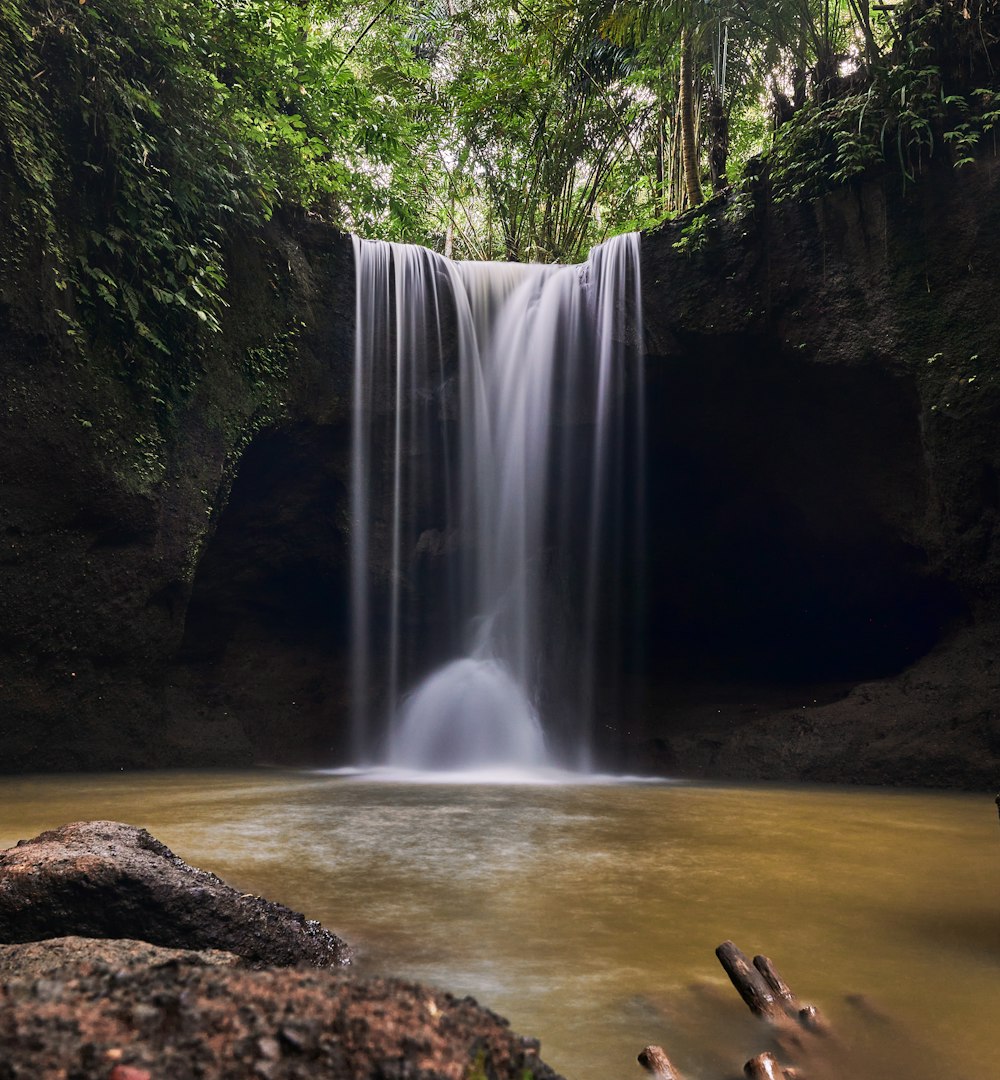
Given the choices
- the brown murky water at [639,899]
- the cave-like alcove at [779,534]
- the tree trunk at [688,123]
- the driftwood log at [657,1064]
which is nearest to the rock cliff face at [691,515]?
the cave-like alcove at [779,534]

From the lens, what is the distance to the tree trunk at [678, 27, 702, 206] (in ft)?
40.0

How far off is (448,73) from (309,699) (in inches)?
543

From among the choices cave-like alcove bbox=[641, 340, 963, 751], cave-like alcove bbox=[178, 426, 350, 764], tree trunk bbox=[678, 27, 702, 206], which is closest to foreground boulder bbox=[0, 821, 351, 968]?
cave-like alcove bbox=[178, 426, 350, 764]

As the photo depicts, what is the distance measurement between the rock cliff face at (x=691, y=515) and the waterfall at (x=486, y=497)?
0.41 metres

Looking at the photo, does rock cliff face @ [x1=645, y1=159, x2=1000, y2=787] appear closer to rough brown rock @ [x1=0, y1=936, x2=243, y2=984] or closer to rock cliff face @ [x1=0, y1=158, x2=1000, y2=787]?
rock cliff face @ [x1=0, y1=158, x2=1000, y2=787]

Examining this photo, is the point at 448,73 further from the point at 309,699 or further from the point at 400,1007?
the point at 400,1007

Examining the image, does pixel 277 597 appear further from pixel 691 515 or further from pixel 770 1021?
pixel 770 1021

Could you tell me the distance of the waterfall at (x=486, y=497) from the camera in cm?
1148

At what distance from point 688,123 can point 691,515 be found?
535 centimetres

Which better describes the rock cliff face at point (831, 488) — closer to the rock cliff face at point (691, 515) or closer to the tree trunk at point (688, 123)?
the rock cliff face at point (691, 515)

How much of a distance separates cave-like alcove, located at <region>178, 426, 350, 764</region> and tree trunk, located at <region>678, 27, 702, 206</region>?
5.97m

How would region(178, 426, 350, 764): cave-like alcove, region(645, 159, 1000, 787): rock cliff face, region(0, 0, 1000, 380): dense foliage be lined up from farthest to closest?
region(178, 426, 350, 764): cave-like alcove → region(645, 159, 1000, 787): rock cliff face → region(0, 0, 1000, 380): dense foliage

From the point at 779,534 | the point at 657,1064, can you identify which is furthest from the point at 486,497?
the point at 657,1064

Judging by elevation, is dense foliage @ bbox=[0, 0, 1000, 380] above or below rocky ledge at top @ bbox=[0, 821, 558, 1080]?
above
